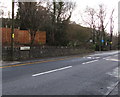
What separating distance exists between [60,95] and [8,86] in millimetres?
2298

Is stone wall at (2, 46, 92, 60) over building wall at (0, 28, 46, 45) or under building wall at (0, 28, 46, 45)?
under

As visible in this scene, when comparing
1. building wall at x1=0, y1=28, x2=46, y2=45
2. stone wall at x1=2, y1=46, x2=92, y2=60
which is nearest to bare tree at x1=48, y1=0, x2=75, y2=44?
building wall at x1=0, y1=28, x2=46, y2=45

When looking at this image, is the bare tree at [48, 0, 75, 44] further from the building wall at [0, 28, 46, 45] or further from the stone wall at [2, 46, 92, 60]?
the stone wall at [2, 46, 92, 60]

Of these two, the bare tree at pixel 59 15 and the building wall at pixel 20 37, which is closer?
the building wall at pixel 20 37

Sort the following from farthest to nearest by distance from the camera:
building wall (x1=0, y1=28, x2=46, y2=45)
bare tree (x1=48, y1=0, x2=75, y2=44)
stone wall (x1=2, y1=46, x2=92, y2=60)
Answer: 1. bare tree (x1=48, y1=0, x2=75, y2=44)
2. building wall (x1=0, y1=28, x2=46, y2=45)
3. stone wall (x1=2, y1=46, x2=92, y2=60)

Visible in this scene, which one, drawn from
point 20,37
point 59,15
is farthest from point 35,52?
point 59,15

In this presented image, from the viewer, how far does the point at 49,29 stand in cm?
3041

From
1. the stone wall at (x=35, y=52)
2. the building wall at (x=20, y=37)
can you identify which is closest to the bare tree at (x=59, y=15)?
the building wall at (x=20, y=37)

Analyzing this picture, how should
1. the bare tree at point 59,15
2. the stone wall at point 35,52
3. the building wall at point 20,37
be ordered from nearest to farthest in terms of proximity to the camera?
the stone wall at point 35,52
the building wall at point 20,37
the bare tree at point 59,15

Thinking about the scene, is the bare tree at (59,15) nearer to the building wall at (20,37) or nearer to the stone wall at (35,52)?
the building wall at (20,37)

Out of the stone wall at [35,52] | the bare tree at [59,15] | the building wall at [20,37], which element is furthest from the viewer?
the bare tree at [59,15]

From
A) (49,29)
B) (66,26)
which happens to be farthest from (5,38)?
(66,26)

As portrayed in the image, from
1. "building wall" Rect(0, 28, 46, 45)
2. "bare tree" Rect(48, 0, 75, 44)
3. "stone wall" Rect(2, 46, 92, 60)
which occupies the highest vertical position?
"bare tree" Rect(48, 0, 75, 44)

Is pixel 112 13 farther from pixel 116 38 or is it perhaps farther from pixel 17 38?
pixel 17 38
